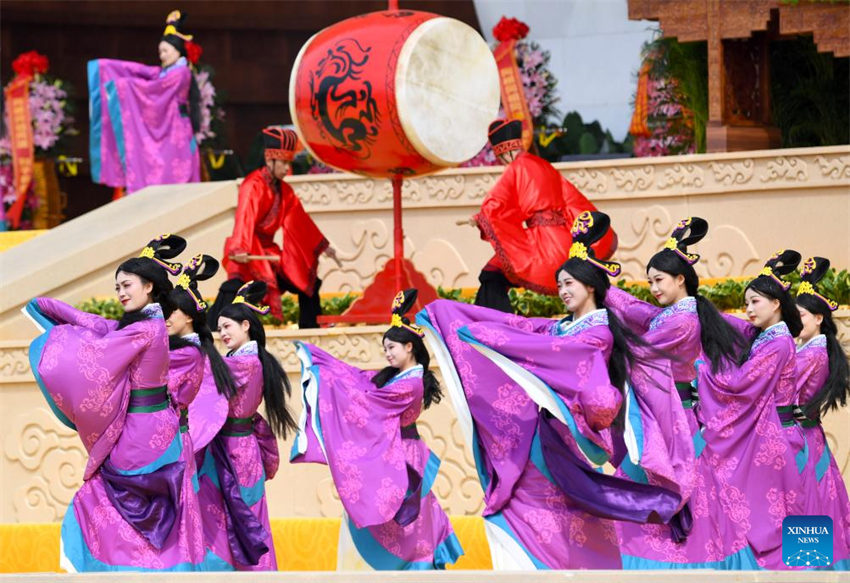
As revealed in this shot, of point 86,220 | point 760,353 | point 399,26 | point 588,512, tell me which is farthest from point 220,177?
point 588,512

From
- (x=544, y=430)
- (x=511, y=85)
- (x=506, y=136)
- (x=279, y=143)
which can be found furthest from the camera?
(x=511, y=85)

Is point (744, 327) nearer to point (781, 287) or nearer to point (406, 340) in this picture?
point (781, 287)

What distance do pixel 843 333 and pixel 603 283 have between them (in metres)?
2.86

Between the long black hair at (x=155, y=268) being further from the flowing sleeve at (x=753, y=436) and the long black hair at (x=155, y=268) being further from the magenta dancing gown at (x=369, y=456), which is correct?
the flowing sleeve at (x=753, y=436)

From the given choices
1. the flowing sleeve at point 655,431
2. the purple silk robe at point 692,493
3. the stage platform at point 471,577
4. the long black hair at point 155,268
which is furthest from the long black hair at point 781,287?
the stage platform at point 471,577

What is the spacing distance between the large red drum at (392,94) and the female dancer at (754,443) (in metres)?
2.52

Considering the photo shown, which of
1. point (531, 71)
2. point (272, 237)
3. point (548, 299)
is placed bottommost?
point (548, 299)

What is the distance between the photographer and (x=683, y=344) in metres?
6.66

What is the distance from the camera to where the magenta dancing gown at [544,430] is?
5.80 metres

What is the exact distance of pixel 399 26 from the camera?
900 cm

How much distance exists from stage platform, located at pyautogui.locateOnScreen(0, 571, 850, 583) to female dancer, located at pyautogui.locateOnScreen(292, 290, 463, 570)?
1971 millimetres

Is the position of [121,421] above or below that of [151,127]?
below

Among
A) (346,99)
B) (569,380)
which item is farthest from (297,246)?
(569,380)

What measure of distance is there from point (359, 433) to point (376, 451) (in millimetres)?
99
